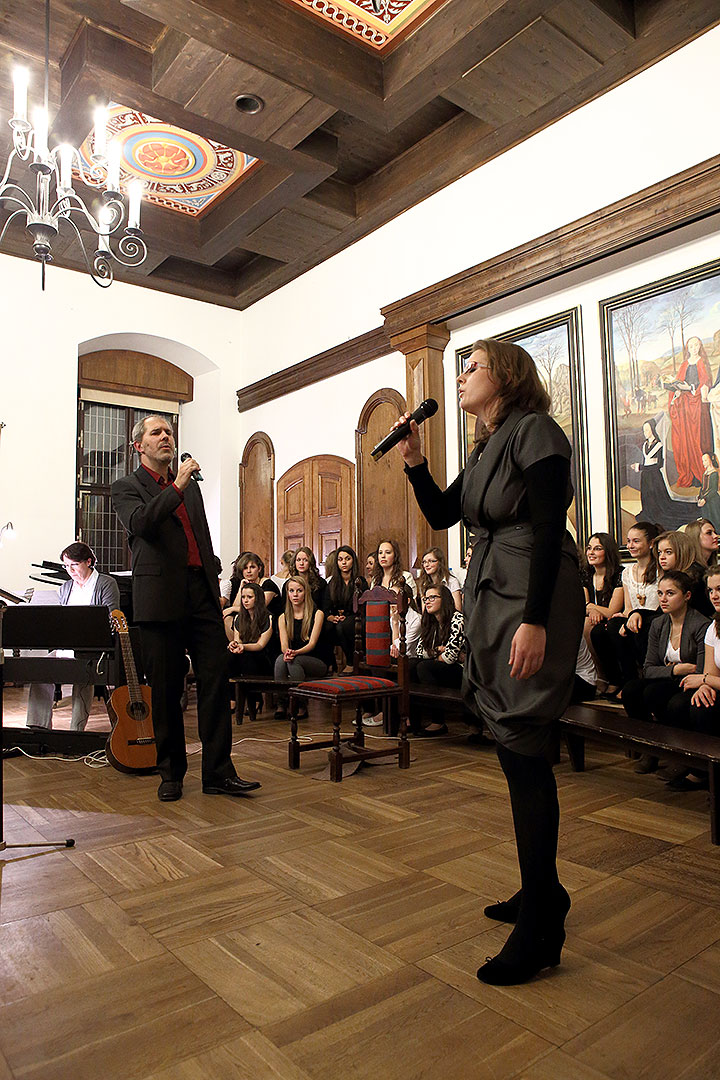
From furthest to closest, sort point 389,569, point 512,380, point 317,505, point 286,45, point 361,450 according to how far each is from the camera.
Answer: point 317,505 → point 361,450 → point 389,569 → point 286,45 → point 512,380

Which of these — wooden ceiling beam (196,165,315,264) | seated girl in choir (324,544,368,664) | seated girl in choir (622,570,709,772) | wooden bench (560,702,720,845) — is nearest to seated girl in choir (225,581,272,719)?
seated girl in choir (324,544,368,664)

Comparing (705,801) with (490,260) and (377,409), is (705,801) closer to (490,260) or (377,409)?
(490,260)

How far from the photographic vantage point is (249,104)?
562cm

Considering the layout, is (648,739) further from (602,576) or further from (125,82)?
(125,82)

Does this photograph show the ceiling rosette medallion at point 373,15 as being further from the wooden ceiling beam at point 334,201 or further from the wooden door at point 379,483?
the wooden door at point 379,483

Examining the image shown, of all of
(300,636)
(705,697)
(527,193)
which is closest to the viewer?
(705,697)

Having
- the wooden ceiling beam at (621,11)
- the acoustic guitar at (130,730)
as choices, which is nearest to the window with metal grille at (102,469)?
the acoustic guitar at (130,730)

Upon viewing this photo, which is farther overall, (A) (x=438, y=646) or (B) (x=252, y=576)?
(B) (x=252, y=576)

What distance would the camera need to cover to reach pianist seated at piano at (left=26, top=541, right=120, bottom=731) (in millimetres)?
4723

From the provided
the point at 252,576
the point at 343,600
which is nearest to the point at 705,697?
the point at 343,600

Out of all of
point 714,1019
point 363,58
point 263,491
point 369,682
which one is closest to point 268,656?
point 369,682

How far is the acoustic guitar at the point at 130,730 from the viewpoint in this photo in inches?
152

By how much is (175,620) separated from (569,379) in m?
3.64

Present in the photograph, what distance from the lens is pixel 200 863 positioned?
2578 mm
